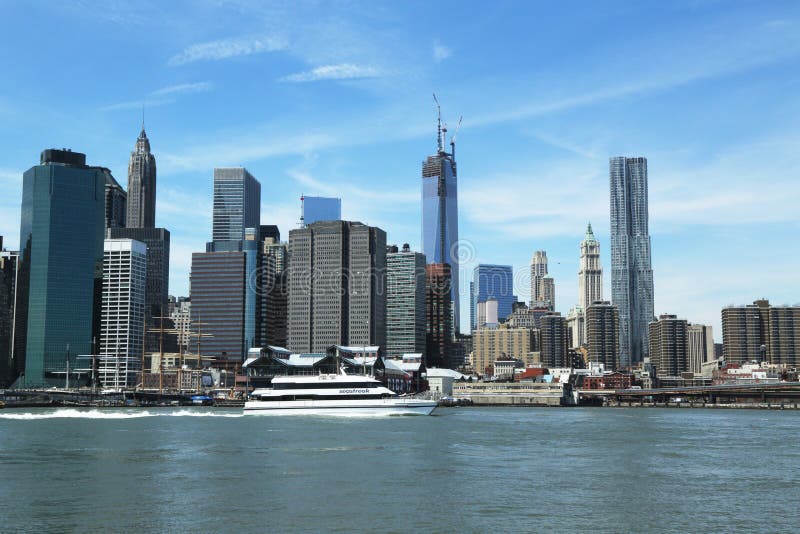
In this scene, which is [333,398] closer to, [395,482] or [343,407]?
[343,407]

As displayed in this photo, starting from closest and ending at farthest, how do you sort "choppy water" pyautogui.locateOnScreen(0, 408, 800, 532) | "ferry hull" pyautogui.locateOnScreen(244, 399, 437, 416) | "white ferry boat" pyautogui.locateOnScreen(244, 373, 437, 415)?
"choppy water" pyautogui.locateOnScreen(0, 408, 800, 532) → "ferry hull" pyautogui.locateOnScreen(244, 399, 437, 416) → "white ferry boat" pyautogui.locateOnScreen(244, 373, 437, 415)

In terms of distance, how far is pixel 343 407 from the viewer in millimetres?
131000

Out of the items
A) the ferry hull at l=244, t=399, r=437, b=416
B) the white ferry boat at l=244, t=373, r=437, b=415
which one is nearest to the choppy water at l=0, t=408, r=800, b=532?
the ferry hull at l=244, t=399, r=437, b=416

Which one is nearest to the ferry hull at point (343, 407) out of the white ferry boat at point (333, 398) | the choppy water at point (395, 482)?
the white ferry boat at point (333, 398)

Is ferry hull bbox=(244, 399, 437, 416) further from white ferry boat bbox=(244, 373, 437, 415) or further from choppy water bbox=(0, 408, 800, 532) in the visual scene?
choppy water bbox=(0, 408, 800, 532)

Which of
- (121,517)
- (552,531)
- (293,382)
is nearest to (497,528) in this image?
(552,531)

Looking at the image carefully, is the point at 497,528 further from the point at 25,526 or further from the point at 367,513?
the point at 25,526

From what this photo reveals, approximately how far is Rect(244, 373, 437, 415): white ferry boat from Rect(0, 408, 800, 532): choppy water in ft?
117

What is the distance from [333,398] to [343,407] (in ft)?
8.66

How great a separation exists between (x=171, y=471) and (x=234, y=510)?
1731 centimetres

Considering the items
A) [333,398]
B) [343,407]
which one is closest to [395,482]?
[343,407]

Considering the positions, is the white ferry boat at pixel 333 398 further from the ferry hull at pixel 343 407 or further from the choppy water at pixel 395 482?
the choppy water at pixel 395 482

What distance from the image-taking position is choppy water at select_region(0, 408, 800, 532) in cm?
4294

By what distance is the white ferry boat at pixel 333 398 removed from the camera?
131000mm
